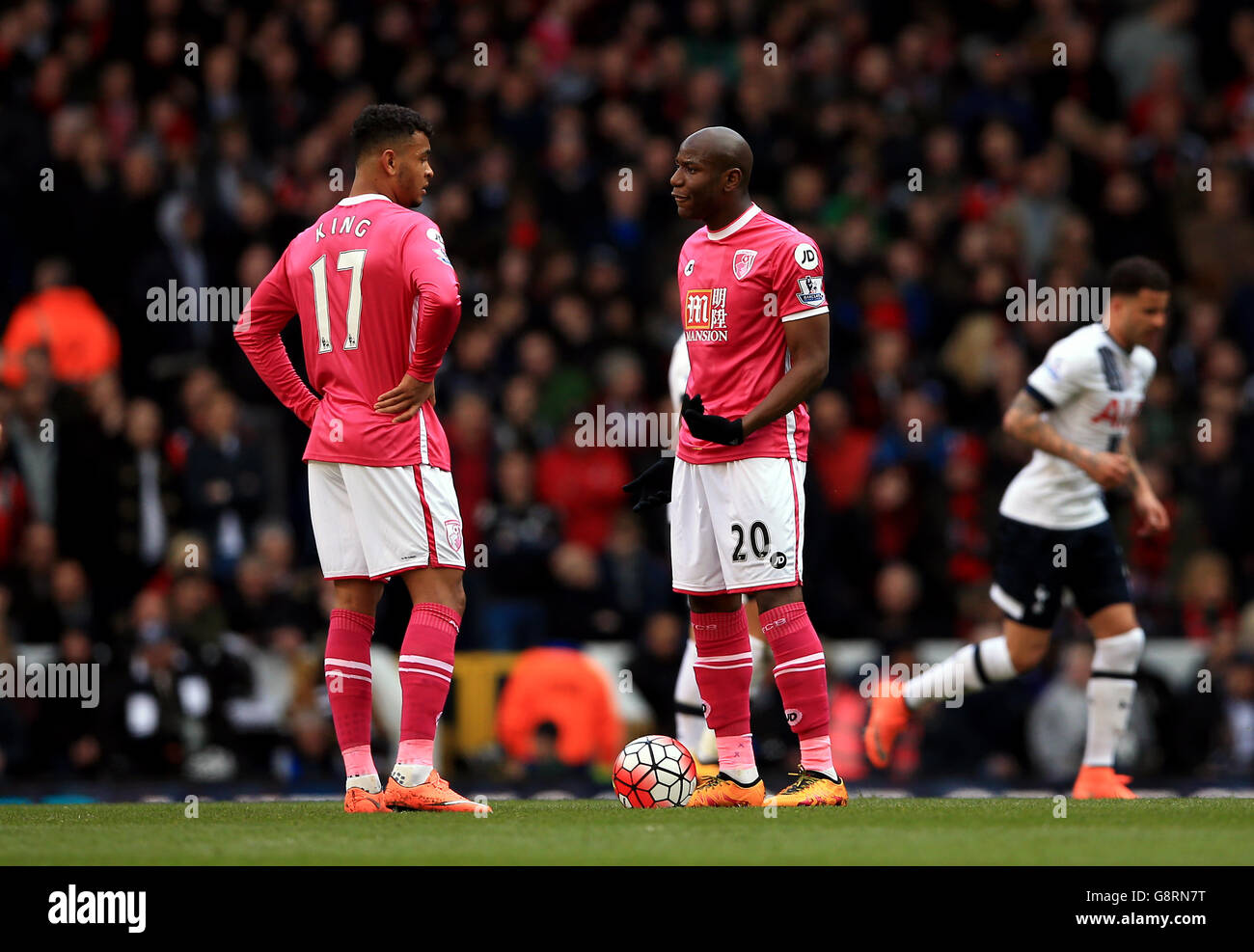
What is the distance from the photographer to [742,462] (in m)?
7.78

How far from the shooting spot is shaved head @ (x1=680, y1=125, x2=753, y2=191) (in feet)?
25.8

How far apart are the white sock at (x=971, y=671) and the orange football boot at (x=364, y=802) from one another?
351 centimetres

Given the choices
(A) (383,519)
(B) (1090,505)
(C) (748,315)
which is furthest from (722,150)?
(B) (1090,505)

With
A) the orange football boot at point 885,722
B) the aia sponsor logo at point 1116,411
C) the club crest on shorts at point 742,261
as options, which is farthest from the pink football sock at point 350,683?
the aia sponsor logo at point 1116,411

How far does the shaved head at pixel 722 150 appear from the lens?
7.88m

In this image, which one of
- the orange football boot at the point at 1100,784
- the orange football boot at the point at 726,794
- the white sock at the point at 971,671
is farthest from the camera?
the white sock at the point at 971,671

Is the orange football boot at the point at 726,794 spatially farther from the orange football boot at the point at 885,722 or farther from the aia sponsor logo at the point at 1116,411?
the aia sponsor logo at the point at 1116,411

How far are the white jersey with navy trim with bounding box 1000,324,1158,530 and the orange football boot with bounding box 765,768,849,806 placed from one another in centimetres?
260

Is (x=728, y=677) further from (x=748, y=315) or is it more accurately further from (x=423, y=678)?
(x=748, y=315)

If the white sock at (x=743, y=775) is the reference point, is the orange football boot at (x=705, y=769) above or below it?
below

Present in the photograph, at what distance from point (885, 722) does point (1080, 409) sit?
1.95 metres

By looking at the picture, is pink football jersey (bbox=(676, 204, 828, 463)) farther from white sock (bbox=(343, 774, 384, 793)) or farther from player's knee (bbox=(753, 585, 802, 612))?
white sock (bbox=(343, 774, 384, 793))

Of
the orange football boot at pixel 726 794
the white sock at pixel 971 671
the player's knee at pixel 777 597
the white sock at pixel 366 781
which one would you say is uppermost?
the player's knee at pixel 777 597

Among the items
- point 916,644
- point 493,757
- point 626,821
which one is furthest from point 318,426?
point 916,644
